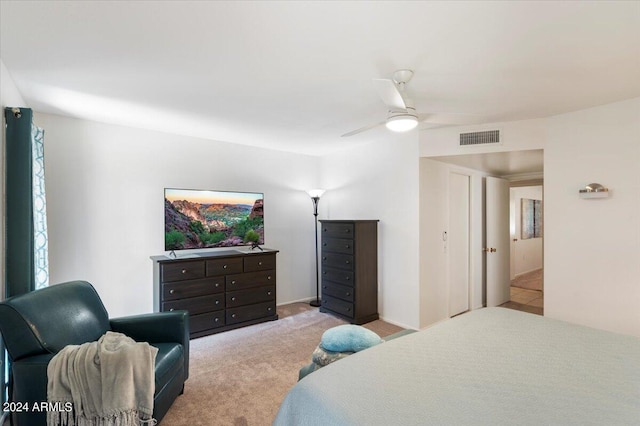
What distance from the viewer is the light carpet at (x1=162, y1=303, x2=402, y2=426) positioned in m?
2.23

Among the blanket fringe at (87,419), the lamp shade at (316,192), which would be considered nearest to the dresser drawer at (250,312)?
the lamp shade at (316,192)

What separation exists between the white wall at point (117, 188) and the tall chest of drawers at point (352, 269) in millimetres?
1557

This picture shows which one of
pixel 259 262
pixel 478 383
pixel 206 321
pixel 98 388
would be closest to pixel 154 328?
pixel 98 388

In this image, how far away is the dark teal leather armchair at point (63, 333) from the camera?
1.73 m

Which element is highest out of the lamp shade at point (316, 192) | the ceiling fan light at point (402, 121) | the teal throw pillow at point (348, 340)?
the ceiling fan light at point (402, 121)

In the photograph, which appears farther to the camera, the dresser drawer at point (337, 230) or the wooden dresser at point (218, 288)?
the dresser drawer at point (337, 230)

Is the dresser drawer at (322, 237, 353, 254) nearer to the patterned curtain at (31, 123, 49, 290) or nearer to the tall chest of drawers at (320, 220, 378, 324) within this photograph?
the tall chest of drawers at (320, 220, 378, 324)

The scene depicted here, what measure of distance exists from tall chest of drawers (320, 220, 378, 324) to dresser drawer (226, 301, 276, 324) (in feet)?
2.76

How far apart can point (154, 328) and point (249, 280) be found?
164 cm

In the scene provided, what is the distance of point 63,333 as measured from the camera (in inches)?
77.6

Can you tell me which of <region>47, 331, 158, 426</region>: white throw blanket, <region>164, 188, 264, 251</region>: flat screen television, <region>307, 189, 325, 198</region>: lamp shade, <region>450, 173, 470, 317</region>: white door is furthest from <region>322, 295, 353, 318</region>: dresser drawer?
<region>47, 331, 158, 426</region>: white throw blanket

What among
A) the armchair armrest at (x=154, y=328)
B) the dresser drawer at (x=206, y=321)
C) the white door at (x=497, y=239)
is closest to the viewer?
the armchair armrest at (x=154, y=328)

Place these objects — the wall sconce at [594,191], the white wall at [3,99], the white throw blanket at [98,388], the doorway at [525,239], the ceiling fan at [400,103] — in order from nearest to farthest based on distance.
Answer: the white throw blanket at [98,388] → the ceiling fan at [400,103] → the white wall at [3,99] → the wall sconce at [594,191] → the doorway at [525,239]

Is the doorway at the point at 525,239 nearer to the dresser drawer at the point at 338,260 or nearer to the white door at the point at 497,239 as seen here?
the white door at the point at 497,239
